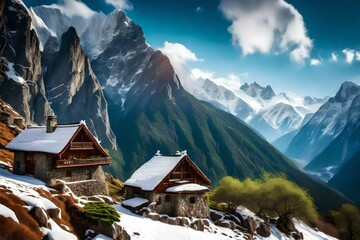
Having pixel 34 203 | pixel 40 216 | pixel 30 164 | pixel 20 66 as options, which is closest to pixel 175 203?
pixel 30 164

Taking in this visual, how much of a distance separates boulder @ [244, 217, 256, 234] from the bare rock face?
124m

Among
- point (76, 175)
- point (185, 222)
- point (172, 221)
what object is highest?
point (76, 175)

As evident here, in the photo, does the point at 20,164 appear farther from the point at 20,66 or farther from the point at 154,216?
the point at 20,66

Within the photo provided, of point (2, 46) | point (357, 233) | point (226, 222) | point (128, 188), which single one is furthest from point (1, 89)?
point (357, 233)

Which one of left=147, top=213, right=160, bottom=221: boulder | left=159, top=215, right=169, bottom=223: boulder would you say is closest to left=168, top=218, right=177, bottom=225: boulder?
left=159, top=215, right=169, bottom=223: boulder

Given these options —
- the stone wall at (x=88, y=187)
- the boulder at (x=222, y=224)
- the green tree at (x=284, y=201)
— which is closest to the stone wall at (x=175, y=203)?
the boulder at (x=222, y=224)

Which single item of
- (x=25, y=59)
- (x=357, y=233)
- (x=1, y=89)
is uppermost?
(x=25, y=59)

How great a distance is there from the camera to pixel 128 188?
5716cm

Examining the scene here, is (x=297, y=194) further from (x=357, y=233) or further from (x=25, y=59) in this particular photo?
(x=25, y=59)

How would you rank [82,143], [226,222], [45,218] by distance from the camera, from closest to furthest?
[45,218]
[82,143]
[226,222]

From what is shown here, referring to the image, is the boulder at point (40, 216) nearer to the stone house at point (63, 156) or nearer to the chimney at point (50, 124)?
the stone house at point (63, 156)

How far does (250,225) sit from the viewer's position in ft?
199

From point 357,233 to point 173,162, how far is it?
196 ft

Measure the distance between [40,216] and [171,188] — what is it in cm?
2749
